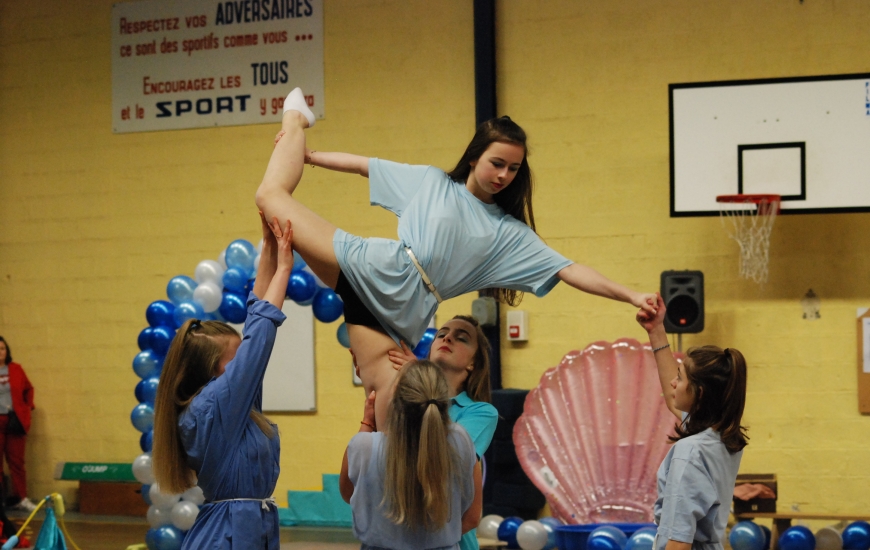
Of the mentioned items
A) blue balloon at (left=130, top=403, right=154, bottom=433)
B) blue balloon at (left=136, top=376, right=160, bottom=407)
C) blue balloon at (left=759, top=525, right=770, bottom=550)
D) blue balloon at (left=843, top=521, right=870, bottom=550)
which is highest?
blue balloon at (left=136, top=376, right=160, bottom=407)

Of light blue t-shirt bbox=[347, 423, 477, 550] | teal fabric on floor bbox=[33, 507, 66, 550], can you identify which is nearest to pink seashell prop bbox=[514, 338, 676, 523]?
teal fabric on floor bbox=[33, 507, 66, 550]

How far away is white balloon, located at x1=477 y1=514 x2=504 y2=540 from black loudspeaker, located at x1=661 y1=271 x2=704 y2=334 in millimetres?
1544

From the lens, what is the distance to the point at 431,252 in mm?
2771

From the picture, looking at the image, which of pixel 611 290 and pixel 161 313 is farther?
pixel 161 313

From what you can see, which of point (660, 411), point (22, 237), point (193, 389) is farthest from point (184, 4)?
point (193, 389)

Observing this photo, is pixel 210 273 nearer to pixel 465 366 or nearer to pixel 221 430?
pixel 465 366

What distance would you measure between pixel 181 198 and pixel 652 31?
3.52 m

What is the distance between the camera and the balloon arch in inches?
211

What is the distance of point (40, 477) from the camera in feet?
24.9

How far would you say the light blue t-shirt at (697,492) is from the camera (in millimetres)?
2402

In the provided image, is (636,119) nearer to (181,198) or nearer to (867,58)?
(867,58)

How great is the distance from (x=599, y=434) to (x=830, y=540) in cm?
131

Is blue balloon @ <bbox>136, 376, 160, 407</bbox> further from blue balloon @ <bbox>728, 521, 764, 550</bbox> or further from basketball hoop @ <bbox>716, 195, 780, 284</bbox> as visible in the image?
basketball hoop @ <bbox>716, 195, 780, 284</bbox>

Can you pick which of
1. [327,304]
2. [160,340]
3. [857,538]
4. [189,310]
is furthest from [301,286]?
[857,538]
